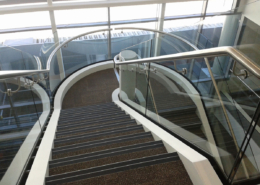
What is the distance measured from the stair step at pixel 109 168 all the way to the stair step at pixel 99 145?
629 mm

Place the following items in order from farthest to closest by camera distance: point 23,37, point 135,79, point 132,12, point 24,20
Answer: point 132,12
point 23,37
point 24,20
point 135,79

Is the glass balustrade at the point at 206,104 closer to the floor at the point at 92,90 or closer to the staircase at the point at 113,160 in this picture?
the staircase at the point at 113,160

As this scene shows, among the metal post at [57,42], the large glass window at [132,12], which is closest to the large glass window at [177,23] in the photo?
the large glass window at [132,12]

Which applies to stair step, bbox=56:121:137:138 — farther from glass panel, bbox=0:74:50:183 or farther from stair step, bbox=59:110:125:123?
stair step, bbox=59:110:125:123

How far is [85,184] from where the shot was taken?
219 centimetres

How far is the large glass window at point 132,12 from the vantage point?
7.79m

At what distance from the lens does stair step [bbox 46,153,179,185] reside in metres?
2.22

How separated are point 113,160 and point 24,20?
6471 mm

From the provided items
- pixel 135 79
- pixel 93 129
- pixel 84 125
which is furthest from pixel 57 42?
pixel 93 129

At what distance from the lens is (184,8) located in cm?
828

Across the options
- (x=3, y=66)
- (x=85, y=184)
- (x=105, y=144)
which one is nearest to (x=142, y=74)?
(x=105, y=144)

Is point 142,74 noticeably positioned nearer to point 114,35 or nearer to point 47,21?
point 114,35

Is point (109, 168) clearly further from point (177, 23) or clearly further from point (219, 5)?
point (219, 5)

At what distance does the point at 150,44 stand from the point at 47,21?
397cm
